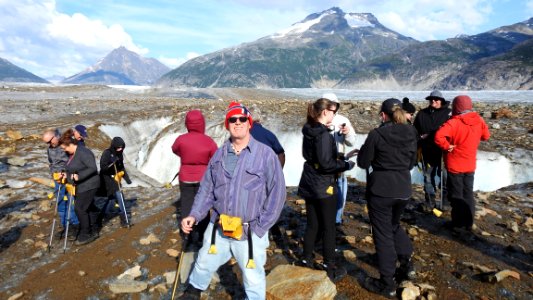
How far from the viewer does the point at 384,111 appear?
5191mm

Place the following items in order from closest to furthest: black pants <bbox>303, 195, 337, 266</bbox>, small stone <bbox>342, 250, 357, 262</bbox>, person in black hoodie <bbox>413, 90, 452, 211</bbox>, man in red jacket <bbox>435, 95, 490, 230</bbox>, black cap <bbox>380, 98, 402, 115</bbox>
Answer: black cap <bbox>380, 98, 402, 115</bbox> < black pants <bbox>303, 195, 337, 266</bbox> < small stone <bbox>342, 250, 357, 262</bbox> < man in red jacket <bbox>435, 95, 490, 230</bbox> < person in black hoodie <bbox>413, 90, 452, 211</bbox>

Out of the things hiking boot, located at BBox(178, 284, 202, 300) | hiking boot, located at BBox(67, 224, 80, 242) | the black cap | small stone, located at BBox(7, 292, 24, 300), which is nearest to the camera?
hiking boot, located at BBox(178, 284, 202, 300)

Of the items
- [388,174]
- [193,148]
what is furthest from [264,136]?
[388,174]

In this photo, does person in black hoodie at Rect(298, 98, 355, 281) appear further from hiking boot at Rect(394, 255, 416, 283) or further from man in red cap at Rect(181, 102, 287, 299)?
man in red cap at Rect(181, 102, 287, 299)

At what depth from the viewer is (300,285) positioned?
525 cm

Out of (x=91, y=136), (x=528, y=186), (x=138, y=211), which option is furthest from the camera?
(x=91, y=136)

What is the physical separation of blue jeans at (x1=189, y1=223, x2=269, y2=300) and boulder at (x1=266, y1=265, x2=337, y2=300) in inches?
32.5

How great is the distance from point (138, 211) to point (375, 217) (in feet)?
24.5

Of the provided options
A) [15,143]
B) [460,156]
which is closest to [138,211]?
[460,156]

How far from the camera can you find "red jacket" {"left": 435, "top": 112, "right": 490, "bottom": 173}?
699cm

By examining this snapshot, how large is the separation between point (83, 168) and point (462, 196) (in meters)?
7.95

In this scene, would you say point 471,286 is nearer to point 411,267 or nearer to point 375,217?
point 411,267

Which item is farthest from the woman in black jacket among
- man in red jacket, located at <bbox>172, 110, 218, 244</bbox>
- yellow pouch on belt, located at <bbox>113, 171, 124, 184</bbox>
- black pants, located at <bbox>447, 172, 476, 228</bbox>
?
black pants, located at <bbox>447, 172, 476, 228</bbox>

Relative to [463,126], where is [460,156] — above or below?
below
